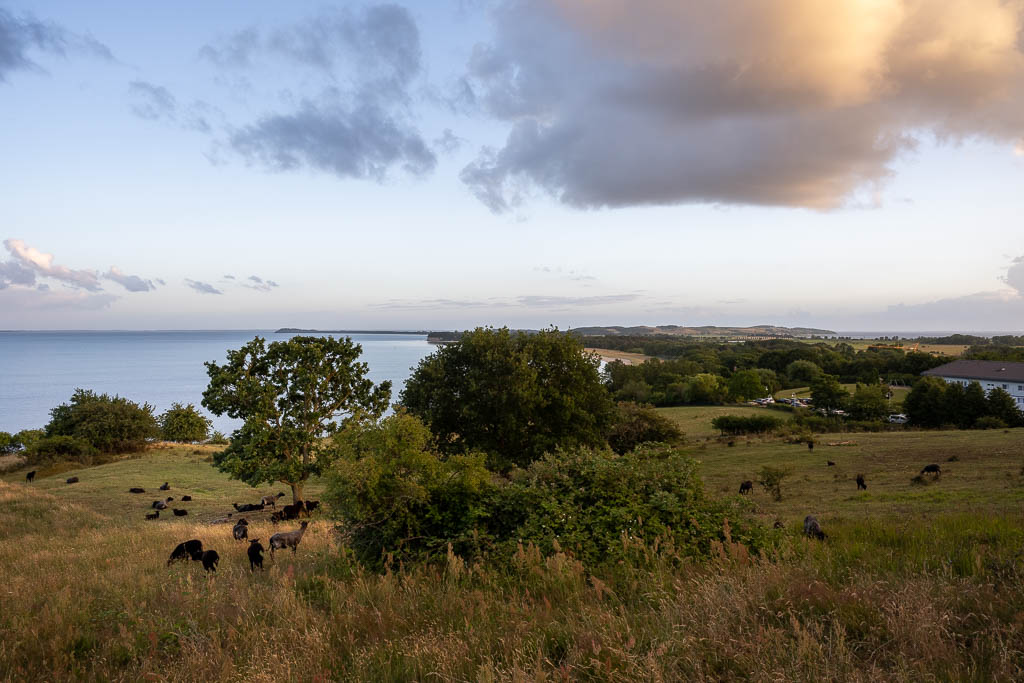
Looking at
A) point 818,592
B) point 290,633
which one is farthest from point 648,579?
point 290,633

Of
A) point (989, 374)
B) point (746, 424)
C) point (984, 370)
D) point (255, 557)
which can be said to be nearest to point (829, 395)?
point (746, 424)

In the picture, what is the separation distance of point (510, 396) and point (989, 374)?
111 metres

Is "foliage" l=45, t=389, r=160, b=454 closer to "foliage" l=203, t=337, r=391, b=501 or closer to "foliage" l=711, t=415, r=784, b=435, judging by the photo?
"foliage" l=203, t=337, r=391, b=501

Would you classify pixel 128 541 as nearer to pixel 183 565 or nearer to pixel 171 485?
pixel 183 565

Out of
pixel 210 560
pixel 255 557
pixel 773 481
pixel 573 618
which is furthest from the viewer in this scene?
pixel 773 481

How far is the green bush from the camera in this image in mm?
43562

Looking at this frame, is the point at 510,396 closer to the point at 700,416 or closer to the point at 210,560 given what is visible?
the point at 210,560

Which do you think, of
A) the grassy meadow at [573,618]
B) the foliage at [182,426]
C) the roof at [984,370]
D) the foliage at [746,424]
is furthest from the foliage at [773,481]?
the roof at [984,370]

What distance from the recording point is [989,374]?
95750 mm

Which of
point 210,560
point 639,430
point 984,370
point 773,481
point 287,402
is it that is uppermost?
point 287,402

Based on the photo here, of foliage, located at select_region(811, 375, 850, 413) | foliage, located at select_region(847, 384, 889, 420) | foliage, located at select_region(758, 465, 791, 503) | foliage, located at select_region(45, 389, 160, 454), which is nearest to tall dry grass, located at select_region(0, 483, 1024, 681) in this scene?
foliage, located at select_region(758, 465, 791, 503)

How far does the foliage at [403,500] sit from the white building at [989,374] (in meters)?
109

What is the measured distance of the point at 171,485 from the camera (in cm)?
3247

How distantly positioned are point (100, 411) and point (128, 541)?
1768 inches
